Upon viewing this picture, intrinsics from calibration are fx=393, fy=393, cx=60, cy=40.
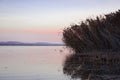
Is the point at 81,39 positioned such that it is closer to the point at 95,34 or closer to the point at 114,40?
the point at 95,34

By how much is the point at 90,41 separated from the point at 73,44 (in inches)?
286

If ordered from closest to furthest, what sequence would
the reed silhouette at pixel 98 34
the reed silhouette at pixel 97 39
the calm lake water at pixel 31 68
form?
1. the calm lake water at pixel 31 68
2. the reed silhouette at pixel 97 39
3. the reed silhouette at pixel 98 34

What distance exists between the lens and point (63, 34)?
57344mm

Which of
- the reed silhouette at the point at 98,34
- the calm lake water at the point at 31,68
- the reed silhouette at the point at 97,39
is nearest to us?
the calm lake water at the point at 31,68

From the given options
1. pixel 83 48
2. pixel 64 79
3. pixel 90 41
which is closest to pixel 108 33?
pixel 90 41

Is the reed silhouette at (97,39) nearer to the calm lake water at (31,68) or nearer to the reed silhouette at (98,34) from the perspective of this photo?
the reed silhouette at (98,34)

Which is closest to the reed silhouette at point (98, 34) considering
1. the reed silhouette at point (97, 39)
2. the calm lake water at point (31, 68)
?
the reed silhouette at point (97, 39)

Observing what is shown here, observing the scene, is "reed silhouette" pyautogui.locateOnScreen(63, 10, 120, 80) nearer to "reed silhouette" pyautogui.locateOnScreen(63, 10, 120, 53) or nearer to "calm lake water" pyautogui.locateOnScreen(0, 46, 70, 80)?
"reed silhouette" pyautogui.locateOnScreen(63, 10, 120, 53)

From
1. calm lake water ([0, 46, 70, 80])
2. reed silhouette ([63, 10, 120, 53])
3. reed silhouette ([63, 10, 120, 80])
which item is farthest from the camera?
reed silhouette ([63, 10, 120, 53])

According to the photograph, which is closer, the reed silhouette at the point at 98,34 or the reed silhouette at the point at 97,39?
the reed silhouette at the point at 97,39

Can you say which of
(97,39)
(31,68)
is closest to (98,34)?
(97,39)

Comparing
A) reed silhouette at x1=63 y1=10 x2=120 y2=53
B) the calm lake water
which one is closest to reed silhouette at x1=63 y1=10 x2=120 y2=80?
reed silhouette at x1=63 y1=10 x2=120 y2=53

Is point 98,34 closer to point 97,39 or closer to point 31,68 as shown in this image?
point 97,39

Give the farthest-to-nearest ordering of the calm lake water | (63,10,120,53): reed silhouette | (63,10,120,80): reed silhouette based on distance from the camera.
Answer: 1. (63,10,120,53): reed silhouette
2. (63,10,120,80): reed silhouette
3. the calm lake water
